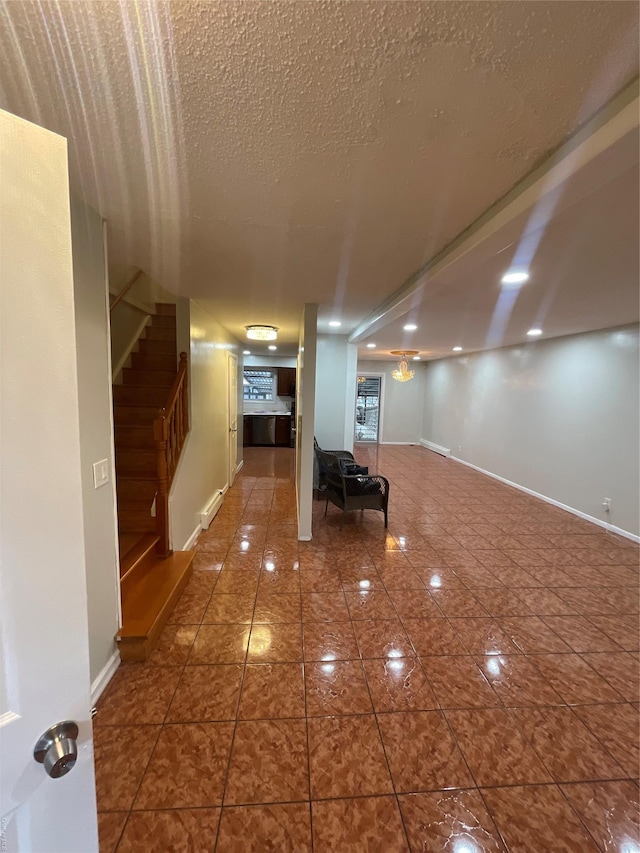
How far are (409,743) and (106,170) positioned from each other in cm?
274

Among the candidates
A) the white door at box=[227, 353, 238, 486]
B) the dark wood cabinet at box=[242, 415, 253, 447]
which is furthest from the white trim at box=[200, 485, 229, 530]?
the dark wood cabinet at box=[242, 415, 253, 447]

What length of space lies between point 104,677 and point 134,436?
191cm

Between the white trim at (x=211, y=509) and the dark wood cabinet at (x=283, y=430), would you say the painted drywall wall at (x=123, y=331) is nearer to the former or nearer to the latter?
the white trim at (x=211, y=509)

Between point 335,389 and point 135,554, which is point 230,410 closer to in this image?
point 335,389

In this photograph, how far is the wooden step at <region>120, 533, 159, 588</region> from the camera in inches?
93.4

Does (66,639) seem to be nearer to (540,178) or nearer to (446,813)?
(446,813)

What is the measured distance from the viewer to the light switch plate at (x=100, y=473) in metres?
1.72

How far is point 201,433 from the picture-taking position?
357 centimetres

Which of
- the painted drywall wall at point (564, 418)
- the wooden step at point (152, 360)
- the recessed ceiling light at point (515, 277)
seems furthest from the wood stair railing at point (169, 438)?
the painted drywall wall at point (564, 418)

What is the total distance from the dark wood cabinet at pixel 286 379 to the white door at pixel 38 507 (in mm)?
8426

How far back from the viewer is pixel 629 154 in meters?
1.01

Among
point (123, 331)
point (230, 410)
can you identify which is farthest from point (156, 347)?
point (230, 410)

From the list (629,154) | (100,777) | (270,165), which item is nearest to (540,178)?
(629,154)

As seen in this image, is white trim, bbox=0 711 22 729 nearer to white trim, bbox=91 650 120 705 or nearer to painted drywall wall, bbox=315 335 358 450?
white trim, bbox=91 650 120 705
